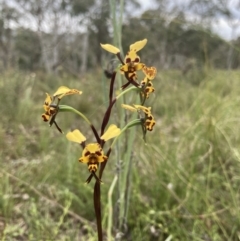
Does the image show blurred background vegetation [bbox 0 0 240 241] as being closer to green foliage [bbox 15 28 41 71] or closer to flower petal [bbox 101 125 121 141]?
flower petal [bbox 101 125 121 141]

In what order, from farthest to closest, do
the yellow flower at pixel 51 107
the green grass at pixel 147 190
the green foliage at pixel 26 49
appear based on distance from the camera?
the green foliage at pixel 26 49
the green grass at pixel 147 190
the yellow flower at pixel 51 107

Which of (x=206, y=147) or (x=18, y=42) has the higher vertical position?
(x=18, y=42)

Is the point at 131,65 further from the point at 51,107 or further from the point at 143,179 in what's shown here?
the point at 143,179

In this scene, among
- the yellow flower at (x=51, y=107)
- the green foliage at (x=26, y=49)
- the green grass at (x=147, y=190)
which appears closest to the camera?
the yellow flower at (x=51, y=107)

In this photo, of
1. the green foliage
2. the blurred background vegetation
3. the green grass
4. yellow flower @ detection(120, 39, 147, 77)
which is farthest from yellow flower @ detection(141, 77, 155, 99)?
the green foliage

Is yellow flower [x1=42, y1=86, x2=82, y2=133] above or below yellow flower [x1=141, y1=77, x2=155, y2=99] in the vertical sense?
below

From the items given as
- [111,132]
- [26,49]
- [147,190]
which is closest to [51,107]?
[111,132]

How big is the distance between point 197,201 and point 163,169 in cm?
18

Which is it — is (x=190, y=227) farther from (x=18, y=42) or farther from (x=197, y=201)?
(x=18, y=42)

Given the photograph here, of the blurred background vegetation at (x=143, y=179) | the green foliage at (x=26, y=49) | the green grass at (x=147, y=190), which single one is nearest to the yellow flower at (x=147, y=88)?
the blurred background vegetation at (x=143, y=179)

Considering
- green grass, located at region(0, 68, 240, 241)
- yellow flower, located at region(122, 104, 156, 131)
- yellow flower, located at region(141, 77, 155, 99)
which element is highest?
yellow flower, located at region(141, 77, 155, 99)

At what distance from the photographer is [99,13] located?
12.2 meters

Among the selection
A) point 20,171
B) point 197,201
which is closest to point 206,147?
point 197,201

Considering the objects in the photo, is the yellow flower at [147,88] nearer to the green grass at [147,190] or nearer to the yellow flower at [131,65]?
the yellow flower at [131,65]
